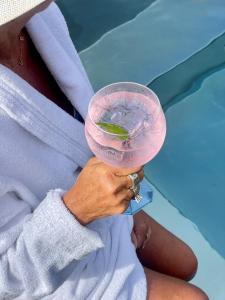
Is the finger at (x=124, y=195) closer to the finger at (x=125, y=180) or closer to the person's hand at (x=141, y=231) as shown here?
the finger at (x=125, y=180)

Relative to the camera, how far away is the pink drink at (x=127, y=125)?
103 cm

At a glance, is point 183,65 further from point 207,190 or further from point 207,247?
point 207,247

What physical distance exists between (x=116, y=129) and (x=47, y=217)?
0.28 meters

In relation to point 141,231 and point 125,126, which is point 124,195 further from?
point 141,231

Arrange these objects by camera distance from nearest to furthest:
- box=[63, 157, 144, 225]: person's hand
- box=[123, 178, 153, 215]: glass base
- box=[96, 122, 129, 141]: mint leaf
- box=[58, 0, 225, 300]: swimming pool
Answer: box=[96, 122, 129, 141]: mint leaf → box=[63, 157, 144, 225]: person's hand → box=[123, 178, 153, 215]: glass base → box=[58, 0, 225, 300]: swimming pool

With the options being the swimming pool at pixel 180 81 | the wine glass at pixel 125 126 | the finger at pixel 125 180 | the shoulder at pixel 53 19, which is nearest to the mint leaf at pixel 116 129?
the wine glass at pixel 125 126

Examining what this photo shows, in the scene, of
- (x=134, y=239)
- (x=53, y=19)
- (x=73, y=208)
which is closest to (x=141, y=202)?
(x=134, y=239)

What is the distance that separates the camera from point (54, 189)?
1314mm

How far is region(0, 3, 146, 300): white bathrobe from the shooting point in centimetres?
122

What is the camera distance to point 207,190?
232 cm

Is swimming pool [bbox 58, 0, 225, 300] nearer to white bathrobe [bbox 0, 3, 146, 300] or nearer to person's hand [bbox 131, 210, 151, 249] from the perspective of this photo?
person's hand [bbox 131, 210, 151, 249]

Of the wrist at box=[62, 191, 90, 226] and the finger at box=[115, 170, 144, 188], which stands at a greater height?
the finger at box=[115, 170, 144, 188]

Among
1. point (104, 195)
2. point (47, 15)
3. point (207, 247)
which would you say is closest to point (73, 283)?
point (104, 195)

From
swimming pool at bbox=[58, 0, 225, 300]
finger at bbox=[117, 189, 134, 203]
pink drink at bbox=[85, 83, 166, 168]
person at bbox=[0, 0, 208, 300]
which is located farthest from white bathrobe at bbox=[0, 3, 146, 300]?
swimming pool at bbox=[58, 0, 225, 300]
